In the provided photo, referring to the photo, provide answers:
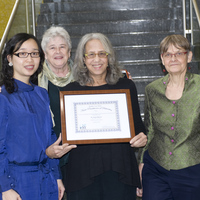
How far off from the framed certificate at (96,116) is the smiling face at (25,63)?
0.89 feet

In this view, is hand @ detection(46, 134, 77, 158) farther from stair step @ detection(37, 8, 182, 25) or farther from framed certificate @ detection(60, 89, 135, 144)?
stair step @ detection(37, 8, 182, 25)

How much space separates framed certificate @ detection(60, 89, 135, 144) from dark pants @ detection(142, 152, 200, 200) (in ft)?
1.14

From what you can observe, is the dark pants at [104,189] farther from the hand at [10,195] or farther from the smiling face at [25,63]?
the smiling face at [25,63]

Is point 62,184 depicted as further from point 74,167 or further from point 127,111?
point 127,111

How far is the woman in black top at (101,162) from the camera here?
7.55 ft

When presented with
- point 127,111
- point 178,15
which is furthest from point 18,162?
point 178,15

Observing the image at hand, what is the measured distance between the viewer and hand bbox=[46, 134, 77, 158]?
7.06 feet

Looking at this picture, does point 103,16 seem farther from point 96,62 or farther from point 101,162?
point 101,162

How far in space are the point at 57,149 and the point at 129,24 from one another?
4096 millimetres

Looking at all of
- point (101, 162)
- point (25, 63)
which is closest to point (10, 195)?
point (101, 162)

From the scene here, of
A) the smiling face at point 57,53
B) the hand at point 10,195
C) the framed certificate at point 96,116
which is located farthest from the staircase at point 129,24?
the hand at point 10,195

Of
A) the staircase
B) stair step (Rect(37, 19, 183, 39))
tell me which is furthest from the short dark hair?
stair step (Rect(37, 19, 183, 39))

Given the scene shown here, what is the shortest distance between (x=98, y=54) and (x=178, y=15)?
13.0 ft

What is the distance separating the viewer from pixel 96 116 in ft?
7.45
